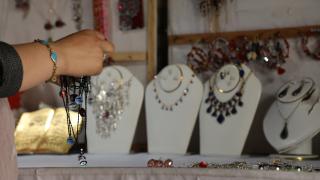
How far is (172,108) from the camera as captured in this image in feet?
4.32

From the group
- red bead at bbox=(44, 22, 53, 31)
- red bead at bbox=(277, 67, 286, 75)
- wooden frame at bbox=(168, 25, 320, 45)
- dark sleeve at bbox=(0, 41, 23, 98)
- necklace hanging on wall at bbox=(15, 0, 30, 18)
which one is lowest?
red bead at bbox=(277, 67, 286, 75)

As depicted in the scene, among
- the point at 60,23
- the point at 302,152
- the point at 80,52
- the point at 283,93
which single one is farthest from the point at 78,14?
the point at 80,52

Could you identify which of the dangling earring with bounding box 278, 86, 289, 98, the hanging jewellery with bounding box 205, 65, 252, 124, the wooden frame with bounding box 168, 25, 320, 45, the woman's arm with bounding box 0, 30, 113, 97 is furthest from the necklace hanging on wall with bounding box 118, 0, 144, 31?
the woman's arm with bounding box 0, 30, 113, 97

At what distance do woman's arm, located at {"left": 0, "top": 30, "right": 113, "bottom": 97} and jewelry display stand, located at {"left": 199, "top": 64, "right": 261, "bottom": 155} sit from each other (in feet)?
2.04

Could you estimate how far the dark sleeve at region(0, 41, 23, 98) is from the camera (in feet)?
1.69

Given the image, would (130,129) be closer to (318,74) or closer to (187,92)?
(187,92)

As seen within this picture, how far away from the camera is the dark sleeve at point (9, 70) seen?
52 centimetres

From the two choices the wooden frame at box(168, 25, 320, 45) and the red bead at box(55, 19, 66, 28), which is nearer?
the wooden frame at box(168, 25, 320, 45)

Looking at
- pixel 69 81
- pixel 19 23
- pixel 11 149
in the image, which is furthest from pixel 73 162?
pixel 19 23

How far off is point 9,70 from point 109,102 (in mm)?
869

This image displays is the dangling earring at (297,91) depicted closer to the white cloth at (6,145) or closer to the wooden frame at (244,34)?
the wooden frame at (244,34)

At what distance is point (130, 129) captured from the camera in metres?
1.36

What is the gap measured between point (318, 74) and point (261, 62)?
0.49ft

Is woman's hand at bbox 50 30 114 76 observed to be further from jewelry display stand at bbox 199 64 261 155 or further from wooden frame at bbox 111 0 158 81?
wooden frame at bbox 111 0 158 81
